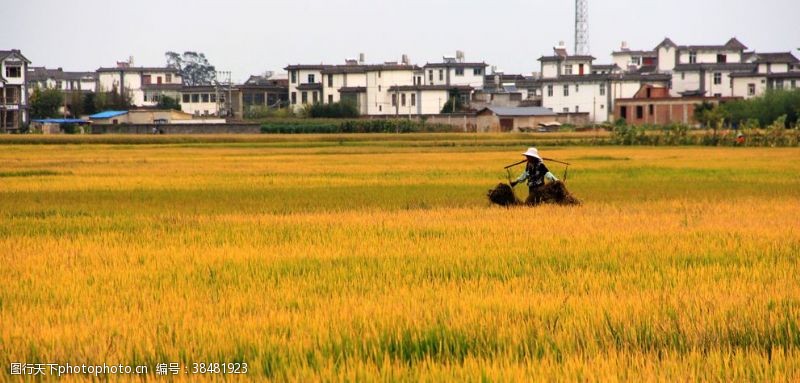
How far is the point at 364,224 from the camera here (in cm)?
1551

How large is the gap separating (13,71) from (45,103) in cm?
1454

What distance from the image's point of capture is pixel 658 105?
318ft

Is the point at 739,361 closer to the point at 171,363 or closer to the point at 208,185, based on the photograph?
the point at 171,363

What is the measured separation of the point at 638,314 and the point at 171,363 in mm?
2991

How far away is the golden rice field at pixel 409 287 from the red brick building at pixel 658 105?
7689 cm

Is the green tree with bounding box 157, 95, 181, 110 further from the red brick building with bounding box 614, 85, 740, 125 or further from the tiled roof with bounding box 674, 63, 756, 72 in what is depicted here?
the tiled roof with bounding box 674, 63, 756, 72

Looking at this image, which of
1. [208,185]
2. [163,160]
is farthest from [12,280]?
[163,160]

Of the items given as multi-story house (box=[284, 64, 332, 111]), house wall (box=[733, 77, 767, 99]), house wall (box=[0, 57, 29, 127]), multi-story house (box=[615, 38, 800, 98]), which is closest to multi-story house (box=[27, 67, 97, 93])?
multi-story house (box=[284, 64, 332, 111])

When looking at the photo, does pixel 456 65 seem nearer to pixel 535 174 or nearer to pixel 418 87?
pixel 418 87

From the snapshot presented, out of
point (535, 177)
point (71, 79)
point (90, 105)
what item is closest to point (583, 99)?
point (90, 105)

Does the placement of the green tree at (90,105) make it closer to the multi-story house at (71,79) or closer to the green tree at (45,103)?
the green tree at (45,103)

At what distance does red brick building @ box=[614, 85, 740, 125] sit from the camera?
9644cm

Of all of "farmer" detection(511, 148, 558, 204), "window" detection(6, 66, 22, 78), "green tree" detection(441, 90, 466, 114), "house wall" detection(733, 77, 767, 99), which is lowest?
"farmer" detection(511, 148, 558, 204)

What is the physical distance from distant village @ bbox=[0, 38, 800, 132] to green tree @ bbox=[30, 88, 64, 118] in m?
1.38
